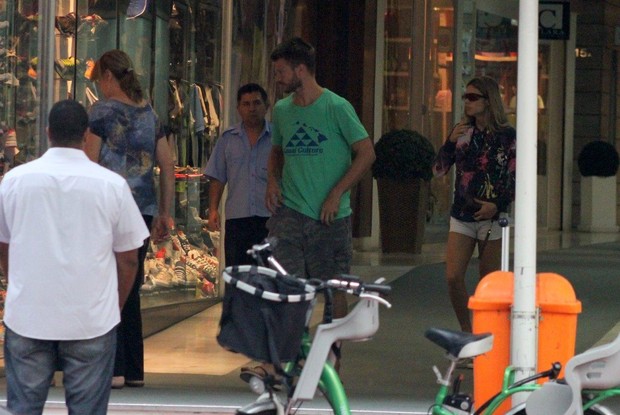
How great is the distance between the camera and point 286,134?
7.55 meters

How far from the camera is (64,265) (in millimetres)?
5008

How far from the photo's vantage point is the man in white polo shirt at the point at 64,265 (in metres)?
5.01

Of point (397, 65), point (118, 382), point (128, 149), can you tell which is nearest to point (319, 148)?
point (128, 149)

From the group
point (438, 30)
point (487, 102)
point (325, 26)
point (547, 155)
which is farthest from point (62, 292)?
point (547, 155)

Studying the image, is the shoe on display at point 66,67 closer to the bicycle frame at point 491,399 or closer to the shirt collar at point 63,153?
the shirt collar at point 63,153

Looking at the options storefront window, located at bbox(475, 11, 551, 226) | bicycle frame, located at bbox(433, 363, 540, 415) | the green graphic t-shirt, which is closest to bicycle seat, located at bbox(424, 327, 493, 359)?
bicycle frame, located at bbox(433, 363, 540, 415)

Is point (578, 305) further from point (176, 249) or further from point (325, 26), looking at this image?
point (325, 26)

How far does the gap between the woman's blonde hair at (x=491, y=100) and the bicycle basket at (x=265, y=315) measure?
11.6 feet

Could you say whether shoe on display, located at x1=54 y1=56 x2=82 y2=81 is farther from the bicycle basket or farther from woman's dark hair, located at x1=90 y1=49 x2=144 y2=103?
the bicycle basket

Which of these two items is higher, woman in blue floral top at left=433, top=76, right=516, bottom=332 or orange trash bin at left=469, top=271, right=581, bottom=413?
woman in blue floral top at left=433, top=76, right=516, bottom=332

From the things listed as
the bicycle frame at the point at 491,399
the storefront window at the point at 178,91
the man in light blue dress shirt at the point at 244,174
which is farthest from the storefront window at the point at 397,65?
the bicycle frame at the point at 491,399

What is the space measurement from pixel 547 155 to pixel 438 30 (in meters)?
5.43

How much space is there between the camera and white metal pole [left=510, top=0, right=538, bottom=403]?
254 inches

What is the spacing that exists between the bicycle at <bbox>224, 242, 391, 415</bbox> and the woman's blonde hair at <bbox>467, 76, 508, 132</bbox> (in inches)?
133
